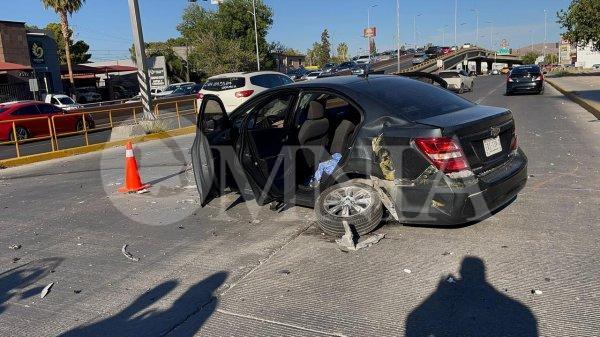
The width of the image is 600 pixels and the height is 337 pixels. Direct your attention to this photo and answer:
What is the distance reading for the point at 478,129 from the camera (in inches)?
179

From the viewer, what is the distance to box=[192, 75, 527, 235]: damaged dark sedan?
4.37 m

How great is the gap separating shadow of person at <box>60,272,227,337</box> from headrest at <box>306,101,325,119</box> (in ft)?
7.44

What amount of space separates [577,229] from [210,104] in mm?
4082

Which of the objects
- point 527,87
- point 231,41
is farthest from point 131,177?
point 231,41

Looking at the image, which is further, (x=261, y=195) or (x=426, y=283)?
(x=261, y=195)

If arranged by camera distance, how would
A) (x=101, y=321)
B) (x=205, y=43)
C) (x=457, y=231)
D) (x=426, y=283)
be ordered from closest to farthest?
(x=101, y=321) → (x=426, y=283) → (x=457, y=231) → (x=205, y=43)

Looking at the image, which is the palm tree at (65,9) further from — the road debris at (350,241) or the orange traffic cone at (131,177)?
the road debris at (350,241)

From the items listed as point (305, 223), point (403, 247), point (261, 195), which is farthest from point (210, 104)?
point (403, 247)

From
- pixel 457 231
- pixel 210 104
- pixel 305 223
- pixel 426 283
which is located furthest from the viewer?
pixel 210 104

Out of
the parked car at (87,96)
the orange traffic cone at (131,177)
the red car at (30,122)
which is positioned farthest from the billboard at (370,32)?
the orange traffic cone at (131,177)

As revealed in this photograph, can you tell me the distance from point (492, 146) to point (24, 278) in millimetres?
4327

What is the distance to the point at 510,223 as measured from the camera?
16.6ft

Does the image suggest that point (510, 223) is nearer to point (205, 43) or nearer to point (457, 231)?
point (457, 231)

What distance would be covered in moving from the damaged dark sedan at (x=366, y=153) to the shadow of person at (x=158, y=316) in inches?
59.3
